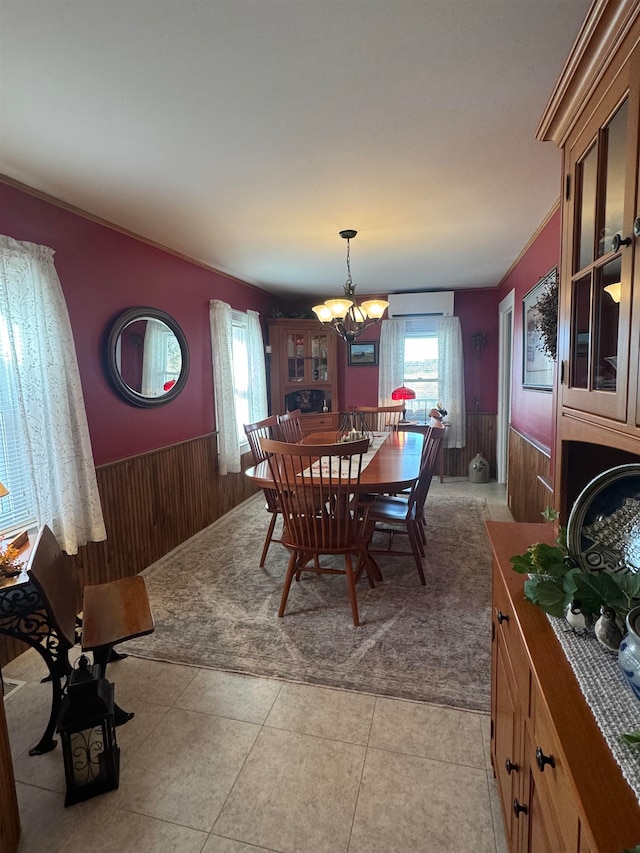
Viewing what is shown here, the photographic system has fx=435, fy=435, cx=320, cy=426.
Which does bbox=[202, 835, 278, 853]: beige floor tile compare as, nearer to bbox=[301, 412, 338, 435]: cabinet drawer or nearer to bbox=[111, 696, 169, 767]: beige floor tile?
bbox=[111, 696, 169, 767]: beige floor tile

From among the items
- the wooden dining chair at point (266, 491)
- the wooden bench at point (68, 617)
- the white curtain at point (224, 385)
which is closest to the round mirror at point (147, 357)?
the white curtain at point (224, 385)

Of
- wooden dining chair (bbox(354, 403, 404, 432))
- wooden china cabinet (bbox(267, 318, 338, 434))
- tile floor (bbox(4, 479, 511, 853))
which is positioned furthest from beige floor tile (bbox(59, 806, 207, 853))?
wooden china cabinet (bbox(267, 318, 338, 434))

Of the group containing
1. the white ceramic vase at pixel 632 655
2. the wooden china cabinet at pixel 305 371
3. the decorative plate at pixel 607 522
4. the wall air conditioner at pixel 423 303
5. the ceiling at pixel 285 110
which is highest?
the ceiling at pixel 285 110

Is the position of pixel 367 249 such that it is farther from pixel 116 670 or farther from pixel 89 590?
pixel 116 670

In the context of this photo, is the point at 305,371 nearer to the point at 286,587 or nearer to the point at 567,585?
the point at 286,587

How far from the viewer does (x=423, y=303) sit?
5.58m

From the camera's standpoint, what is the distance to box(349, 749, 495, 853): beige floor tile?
4.35 feet

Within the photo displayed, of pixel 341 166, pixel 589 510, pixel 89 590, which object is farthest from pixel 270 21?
pixel 89 590

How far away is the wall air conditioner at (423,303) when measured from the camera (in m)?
5.53

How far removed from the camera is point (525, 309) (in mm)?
3752

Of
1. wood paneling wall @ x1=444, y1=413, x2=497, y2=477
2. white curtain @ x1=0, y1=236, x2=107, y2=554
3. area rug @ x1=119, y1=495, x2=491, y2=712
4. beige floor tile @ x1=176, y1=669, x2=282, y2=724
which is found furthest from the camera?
wood paneling wall @ x1=444, y1=413, x2=497, y2=477

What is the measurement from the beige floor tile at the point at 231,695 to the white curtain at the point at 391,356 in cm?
426

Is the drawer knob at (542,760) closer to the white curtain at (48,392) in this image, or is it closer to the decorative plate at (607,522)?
the decorative plate at (607,522)

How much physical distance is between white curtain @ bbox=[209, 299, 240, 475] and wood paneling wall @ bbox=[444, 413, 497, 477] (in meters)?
2.92
